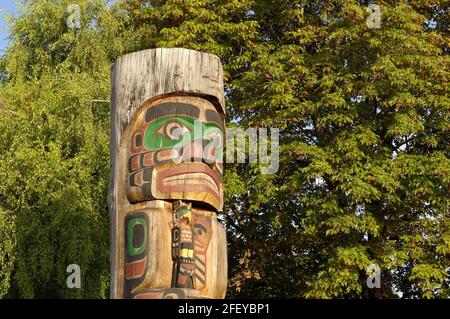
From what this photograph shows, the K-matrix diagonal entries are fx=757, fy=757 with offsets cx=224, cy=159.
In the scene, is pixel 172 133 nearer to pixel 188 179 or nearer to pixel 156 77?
pixel 188 179

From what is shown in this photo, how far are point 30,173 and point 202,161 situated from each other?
751 cm

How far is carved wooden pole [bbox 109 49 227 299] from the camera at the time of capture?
940 centimetres

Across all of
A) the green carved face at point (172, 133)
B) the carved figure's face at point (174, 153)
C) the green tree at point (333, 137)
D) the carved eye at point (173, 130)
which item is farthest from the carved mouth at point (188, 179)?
the green tree at point (333, 137)

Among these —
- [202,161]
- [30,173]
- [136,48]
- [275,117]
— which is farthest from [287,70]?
[202,161]

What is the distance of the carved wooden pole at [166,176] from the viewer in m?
9.40

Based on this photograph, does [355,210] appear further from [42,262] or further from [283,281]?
[42,262]

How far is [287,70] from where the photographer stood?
17.0m

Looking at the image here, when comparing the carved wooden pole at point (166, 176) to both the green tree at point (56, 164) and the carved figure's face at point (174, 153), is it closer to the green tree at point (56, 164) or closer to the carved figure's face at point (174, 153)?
the carved figure's face at point (174, 153)

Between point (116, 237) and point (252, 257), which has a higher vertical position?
point (252, 257)

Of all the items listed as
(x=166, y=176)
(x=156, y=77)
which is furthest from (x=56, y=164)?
(x=166, y=176)

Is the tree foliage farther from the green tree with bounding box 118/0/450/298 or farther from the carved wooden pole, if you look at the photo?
the carved wooden pole

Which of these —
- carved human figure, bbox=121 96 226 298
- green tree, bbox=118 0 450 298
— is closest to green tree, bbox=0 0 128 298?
green tree, bbox=118 0 450 298

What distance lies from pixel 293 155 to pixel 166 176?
283 inches

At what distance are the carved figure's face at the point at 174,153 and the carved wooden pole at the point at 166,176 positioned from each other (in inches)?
A: 0.5
